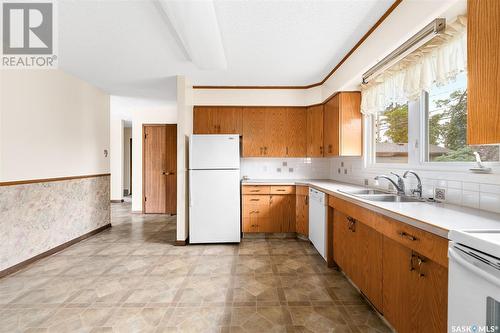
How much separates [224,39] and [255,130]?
5.59 feet

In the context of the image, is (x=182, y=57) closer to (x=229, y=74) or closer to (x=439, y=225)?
(x=229, y=74)

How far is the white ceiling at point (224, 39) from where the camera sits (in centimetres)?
191

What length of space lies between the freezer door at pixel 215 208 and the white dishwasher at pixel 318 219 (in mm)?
1048

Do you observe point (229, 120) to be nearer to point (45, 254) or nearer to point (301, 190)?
point (301, 190)

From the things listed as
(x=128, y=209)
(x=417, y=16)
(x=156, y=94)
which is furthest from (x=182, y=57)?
(x=128, y=209)

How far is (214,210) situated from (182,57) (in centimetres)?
209

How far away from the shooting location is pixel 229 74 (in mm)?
3314

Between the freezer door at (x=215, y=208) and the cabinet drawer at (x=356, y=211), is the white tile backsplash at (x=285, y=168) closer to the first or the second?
the freezer door at (x=215, y=208)

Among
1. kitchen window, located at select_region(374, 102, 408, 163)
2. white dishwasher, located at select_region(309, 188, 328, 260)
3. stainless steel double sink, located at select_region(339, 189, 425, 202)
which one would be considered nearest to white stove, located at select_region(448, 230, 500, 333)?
stainless steel double sink, located at select_region(339, 189, 425, 202)

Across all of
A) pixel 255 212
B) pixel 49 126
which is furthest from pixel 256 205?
pixel 49 126

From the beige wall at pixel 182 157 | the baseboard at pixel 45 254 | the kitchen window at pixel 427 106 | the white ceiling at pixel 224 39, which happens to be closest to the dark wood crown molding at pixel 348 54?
the white ceiling at pixel 224 39

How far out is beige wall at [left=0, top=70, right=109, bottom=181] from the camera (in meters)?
2.49

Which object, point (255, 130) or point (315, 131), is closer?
point (315, 131)

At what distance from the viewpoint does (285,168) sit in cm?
420
